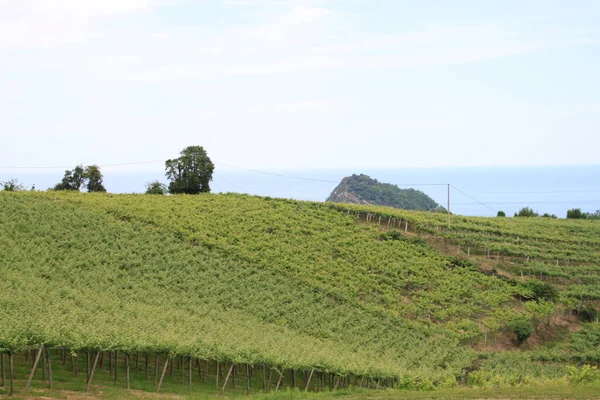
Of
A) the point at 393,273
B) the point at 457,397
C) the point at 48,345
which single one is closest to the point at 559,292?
the point at 393,273

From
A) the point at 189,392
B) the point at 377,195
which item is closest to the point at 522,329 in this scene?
the point at 189,392

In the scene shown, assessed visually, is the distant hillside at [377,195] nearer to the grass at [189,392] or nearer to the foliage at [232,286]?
the foliage at [232,286]

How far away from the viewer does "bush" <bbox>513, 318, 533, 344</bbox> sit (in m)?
48.9

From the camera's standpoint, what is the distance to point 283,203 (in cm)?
7075

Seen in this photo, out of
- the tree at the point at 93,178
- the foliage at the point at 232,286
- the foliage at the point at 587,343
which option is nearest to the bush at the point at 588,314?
the foliage at the point at 587,343

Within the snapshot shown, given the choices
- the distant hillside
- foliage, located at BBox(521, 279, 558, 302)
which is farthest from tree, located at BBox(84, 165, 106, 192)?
the distant hillside

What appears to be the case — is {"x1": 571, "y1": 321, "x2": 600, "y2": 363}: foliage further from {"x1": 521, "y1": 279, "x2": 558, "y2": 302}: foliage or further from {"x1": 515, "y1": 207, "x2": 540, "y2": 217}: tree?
{"x1": 515, "y1": 207, "x2": 540, "y2": 217}: tree

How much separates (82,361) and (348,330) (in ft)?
61.3

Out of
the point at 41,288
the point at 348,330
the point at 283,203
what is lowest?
the point at 348,330

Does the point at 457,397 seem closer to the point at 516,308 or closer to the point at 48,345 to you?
the point at 48,345

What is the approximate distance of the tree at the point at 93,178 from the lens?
7475 centimetres

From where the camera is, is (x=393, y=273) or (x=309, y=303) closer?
(x=309, y=303)

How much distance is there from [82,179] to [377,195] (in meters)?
94.9

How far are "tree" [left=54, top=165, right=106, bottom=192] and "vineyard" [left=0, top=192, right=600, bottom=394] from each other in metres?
8.40
